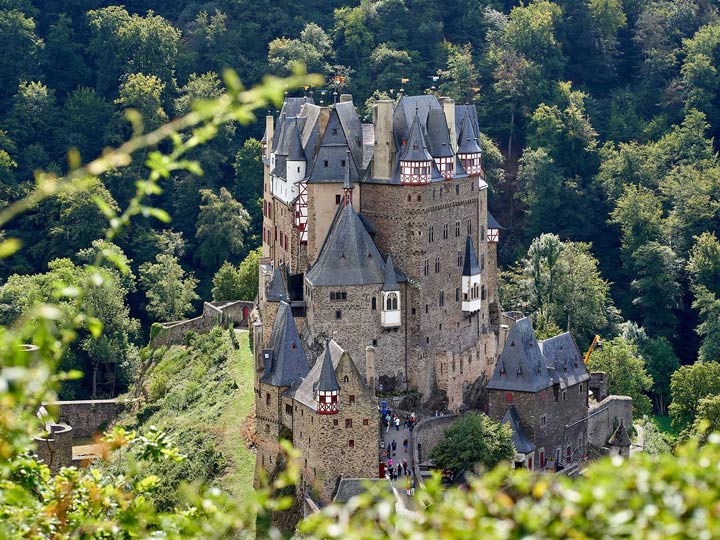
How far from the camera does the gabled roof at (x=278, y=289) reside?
2309 inches

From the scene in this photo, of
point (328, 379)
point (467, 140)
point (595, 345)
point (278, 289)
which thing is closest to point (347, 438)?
point (328, 379)

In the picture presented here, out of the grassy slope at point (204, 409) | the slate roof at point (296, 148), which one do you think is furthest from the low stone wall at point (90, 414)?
the slate roof at point (296, 148)

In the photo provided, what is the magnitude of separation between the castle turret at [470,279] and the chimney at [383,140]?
463cm

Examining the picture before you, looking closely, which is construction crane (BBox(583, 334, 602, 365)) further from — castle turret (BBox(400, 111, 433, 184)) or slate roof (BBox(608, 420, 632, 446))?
castle turret (BBox(400, 111, 433, 184))

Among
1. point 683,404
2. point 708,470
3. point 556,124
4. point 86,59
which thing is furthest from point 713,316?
point 708,470

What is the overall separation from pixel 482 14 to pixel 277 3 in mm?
12860

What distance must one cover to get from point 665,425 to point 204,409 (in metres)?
24.2

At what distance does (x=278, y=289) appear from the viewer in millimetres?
58969

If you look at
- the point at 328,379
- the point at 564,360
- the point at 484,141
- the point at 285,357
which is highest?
the point at 484,141

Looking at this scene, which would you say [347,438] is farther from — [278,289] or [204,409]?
[204,409]

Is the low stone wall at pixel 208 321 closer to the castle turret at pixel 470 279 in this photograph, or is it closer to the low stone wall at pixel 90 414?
the low stone wall at pixel 90 414

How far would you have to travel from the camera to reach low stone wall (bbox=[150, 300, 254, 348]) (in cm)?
7400

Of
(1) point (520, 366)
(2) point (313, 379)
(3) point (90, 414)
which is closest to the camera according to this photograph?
A: (2) point (313, 379)

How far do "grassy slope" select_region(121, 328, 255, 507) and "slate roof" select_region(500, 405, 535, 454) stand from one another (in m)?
8.91
